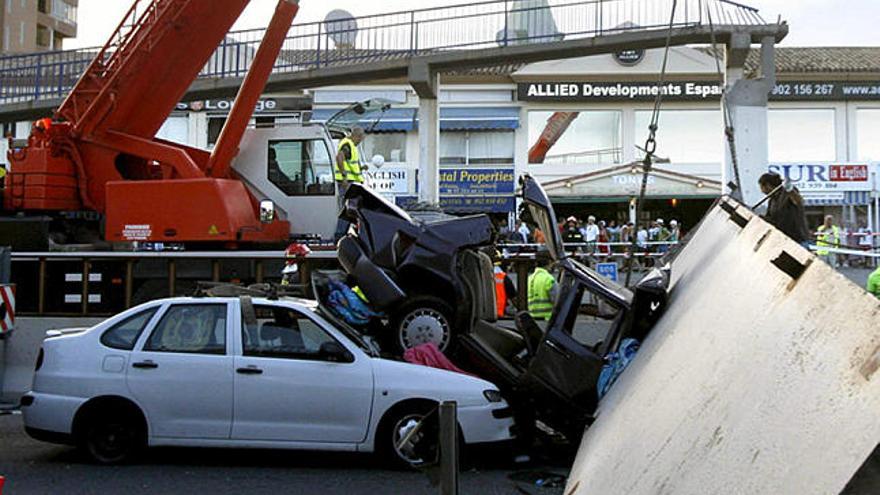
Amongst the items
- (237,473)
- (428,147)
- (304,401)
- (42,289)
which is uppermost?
(428,147)

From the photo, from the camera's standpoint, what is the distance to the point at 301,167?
12141mm

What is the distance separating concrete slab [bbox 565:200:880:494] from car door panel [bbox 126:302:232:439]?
3.90 metres

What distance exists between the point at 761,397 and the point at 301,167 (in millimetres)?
10633

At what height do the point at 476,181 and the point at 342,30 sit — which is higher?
the point at 342,30

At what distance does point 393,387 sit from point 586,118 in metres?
29.3

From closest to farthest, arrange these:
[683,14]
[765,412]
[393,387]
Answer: [765,412], [393,387], [683,14]

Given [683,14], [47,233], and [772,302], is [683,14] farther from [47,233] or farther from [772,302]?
[772,302]

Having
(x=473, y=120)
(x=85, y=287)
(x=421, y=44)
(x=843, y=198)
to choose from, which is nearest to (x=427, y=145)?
(x=421, y=44)

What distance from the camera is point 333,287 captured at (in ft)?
24.8

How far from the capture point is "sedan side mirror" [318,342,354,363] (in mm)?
6809

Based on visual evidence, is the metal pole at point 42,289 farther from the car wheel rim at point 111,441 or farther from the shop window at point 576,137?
the shop window at point 576,137

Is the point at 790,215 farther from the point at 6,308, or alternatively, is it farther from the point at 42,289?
the point at 42,289

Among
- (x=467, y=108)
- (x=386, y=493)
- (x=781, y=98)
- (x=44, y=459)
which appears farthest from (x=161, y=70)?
(x=781, y=98)

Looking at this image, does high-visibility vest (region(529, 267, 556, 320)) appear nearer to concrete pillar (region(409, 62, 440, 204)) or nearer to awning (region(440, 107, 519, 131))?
concrete pillar (region(409, 62, 440, 204))
